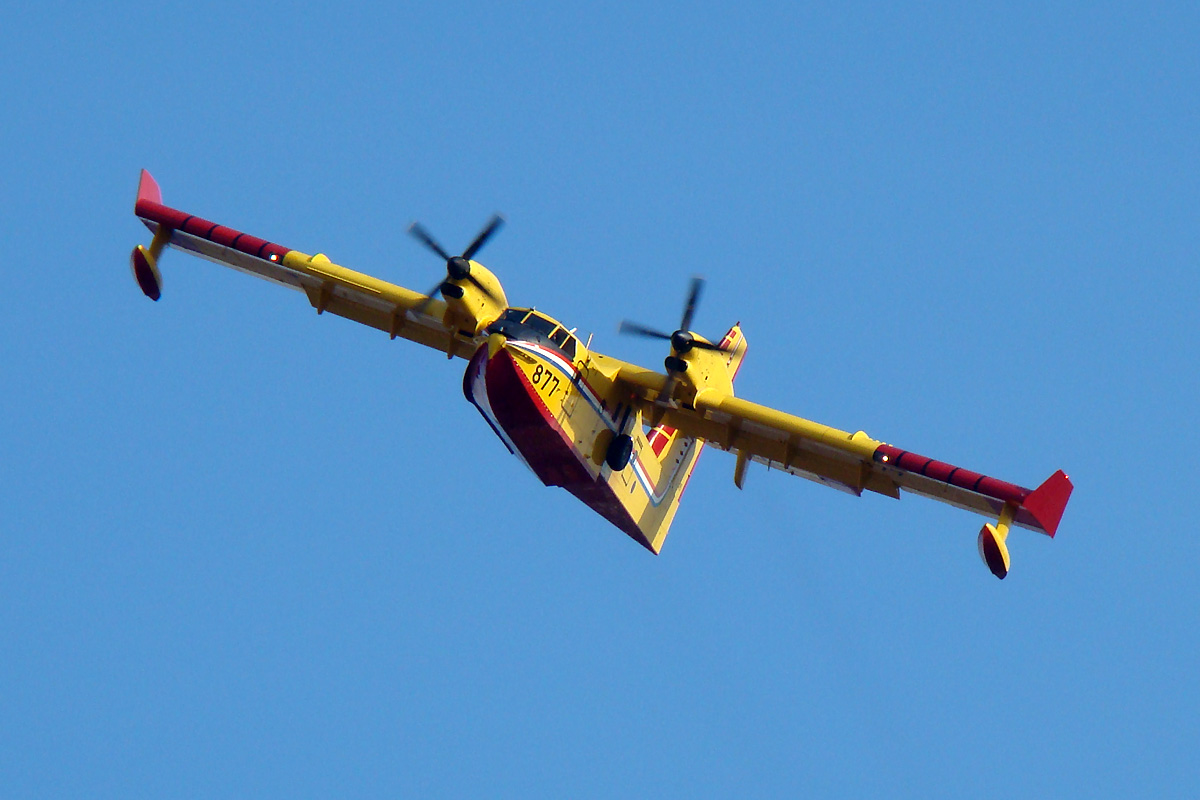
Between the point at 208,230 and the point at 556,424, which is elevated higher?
the point at 208,230

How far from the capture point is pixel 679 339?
23.5 m

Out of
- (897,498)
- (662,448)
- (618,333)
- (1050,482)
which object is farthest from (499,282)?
(1050,482)

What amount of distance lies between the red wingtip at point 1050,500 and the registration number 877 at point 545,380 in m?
6.57

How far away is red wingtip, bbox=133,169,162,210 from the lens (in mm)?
26906

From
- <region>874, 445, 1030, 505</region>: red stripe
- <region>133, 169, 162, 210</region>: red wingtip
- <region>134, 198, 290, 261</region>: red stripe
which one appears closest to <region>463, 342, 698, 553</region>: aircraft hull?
→ <region>874, 445, 1030, 505</region>: red stripe

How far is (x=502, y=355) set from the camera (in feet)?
71.6

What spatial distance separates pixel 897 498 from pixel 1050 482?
92.7 inches

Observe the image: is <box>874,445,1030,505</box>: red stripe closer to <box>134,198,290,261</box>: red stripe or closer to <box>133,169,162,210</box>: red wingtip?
<box>134,198,290,261</box>: red stripe

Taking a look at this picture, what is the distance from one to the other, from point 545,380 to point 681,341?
223 centimetres

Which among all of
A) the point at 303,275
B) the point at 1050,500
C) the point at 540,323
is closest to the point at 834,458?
the point at 1050,500

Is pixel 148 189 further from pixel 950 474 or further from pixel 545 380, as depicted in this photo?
pixel 950 474

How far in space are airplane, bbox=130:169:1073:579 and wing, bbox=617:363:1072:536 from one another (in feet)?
0.07

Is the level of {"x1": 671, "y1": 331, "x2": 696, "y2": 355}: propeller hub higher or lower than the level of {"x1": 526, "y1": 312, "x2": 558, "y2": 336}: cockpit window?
higher

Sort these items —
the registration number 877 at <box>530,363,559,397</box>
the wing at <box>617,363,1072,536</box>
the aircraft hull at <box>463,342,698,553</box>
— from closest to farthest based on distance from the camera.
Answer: the aircraft hull at <box>463,342,698,553</box> → the registration number 877 at <box>530,363,559,397</box> → the wing at <box>617,363,1072,536</box>
